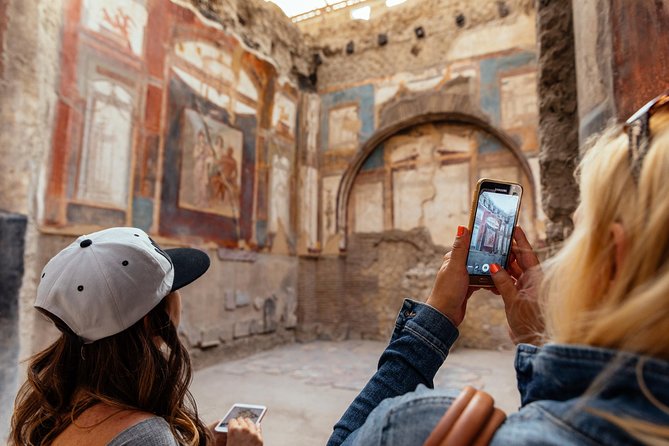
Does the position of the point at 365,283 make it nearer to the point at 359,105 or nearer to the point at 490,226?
the point at 359,105

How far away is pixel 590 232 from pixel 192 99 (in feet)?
20.3

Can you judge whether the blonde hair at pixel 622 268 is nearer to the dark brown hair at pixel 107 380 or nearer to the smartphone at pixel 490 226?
the smartphone at pixel 490 226

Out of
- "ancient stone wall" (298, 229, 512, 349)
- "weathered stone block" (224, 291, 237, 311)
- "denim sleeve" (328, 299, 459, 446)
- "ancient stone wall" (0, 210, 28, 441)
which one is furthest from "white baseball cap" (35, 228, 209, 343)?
"ancient stone wall" (298, 229, 512, 349)

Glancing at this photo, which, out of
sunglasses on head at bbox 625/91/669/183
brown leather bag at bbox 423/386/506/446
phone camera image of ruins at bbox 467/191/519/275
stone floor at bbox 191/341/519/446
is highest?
sunglasses on head at bbox 625/91/669/183

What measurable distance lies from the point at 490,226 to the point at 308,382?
14.9ft

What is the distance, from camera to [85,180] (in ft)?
15.2

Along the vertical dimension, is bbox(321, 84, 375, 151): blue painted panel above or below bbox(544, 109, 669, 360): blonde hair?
above

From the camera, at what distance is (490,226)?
1.03m

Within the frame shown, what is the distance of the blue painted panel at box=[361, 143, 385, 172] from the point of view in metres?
8.64

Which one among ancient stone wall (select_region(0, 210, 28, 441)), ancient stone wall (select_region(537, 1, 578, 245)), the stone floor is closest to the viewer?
ancient stone wall (select_region(537, 1, 578, 245))

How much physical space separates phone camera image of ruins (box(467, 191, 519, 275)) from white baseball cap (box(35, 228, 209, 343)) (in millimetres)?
726

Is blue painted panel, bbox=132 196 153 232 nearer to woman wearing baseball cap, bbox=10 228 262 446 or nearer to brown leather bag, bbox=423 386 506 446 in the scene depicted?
woman wearing baseball cap, bbox=10 228 262 446

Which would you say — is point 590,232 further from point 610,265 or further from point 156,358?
point 156,358

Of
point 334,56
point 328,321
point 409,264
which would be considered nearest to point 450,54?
point 334,56
